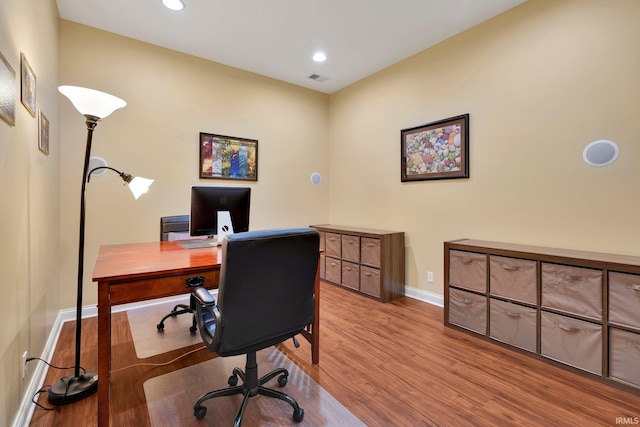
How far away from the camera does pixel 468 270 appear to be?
8.70 ft

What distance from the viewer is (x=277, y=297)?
1479 mm

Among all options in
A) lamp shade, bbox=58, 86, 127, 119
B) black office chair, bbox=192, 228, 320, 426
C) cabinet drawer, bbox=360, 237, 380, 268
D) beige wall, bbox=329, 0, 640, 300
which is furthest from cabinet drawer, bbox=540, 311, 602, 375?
lamp shade, bbox=58, 86, 127, 119

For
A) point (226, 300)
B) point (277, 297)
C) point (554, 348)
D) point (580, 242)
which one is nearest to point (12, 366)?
point (226, 300)

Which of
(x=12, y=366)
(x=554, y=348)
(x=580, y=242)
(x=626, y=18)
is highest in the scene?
(x=626, y=18)

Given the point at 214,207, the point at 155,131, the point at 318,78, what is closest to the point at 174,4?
the point at 155,131

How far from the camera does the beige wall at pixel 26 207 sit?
1379 millimetres

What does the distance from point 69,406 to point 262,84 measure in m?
3.82

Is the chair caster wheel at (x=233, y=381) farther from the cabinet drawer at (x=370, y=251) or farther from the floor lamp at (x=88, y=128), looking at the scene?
the cabinet drawer at (x=370, y=251)

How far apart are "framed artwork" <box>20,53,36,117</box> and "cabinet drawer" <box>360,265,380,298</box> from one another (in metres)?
3.21

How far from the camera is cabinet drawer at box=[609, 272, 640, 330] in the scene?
1811 millimetres

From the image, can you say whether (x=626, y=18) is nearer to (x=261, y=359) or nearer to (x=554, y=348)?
(x=554, y=348)

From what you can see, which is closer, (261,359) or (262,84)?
(261,359)

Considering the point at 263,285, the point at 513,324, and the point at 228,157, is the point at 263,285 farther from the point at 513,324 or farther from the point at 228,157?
the point at 228,157

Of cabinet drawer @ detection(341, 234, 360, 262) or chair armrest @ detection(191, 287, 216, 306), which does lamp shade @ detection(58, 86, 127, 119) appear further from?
cabinet drawer @ detection(341, 234, 360, 262)
